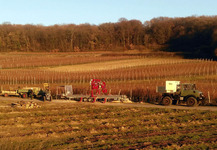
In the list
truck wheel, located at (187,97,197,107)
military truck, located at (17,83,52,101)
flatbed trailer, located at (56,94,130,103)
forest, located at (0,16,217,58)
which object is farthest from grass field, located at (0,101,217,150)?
forest, located at (0,16,217,58)

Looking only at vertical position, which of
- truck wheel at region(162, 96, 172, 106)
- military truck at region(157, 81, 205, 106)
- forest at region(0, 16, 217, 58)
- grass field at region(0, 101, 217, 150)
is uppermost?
forest at region(0, 16, 217, 58)

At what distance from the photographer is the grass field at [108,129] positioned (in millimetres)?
12789

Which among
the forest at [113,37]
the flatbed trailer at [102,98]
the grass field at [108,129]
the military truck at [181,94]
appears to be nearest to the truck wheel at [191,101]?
the military truck at [181,94]

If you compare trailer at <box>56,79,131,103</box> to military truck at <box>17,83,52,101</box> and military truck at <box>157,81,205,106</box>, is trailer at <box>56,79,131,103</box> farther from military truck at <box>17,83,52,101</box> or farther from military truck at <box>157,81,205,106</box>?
military truck at <box>157,81,205,106</box>

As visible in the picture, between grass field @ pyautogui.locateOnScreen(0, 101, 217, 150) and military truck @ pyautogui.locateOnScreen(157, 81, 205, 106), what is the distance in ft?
11.0

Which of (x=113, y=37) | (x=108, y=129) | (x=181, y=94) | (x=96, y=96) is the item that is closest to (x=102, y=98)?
(x=96, y=96)

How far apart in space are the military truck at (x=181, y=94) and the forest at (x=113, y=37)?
56528 millimetres

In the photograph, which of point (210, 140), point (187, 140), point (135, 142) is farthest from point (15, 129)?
point (210, 140)

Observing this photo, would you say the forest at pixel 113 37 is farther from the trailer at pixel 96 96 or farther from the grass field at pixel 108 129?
the grass field at pixel 108 129

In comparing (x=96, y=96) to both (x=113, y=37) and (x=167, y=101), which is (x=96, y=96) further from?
(x=113, y=37)

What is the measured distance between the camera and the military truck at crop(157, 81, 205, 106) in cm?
2408

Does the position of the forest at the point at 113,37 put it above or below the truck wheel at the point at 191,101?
above

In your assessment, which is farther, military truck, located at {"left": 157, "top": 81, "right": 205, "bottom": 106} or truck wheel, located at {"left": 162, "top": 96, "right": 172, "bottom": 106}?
truck wheel, located at {"left": 162, "top": 96, "right": 172, "bottom": 106}

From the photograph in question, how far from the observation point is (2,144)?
13.2 m
